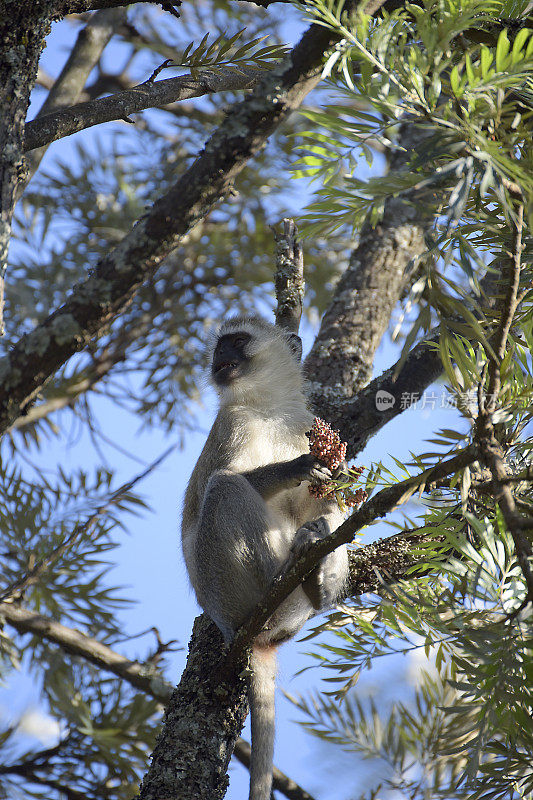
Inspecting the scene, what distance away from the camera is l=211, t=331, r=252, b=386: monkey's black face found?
4.36m

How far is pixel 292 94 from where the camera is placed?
195 cm

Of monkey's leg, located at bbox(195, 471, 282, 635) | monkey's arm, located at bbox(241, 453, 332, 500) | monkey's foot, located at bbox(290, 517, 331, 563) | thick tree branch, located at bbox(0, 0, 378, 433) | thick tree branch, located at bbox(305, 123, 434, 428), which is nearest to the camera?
thick tree branch, located at bbox(0, 0, 378, 433)

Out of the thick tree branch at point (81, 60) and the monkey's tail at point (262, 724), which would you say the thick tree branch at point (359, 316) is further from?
the thick tree branch at point (81, 60)

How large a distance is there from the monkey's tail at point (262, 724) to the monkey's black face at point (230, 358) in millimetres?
1659

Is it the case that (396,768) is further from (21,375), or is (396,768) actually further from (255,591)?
(21,375)

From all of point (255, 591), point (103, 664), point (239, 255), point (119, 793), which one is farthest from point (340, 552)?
point (239, 255)

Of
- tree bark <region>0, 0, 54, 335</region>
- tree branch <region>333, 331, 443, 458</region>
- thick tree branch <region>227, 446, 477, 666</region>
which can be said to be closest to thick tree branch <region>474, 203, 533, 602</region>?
thick tree branch <region>227, 446, 477, 666</region>

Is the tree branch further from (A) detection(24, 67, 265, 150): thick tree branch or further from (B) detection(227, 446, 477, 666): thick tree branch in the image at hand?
(A) detection(24, 67, 265, 150): thick tree branch

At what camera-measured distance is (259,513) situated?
350 cm

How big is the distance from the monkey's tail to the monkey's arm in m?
0.76

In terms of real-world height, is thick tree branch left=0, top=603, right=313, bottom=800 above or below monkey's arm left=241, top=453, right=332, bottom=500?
below

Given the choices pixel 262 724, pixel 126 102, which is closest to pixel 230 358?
pixel 126 102

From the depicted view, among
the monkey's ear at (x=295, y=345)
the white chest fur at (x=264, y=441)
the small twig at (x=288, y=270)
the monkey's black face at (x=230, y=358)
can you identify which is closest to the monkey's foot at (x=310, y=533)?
the white chest fur at (x=264, y=441)

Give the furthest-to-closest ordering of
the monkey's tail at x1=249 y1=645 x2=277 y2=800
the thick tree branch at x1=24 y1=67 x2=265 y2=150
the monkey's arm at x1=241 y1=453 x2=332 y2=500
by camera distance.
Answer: the monkey's arm at x1=241 y1=453 x2=332 y2=500
the monkey's tail at x1=249 y1=645 x2=277 y2=800
the thick tree branch at x1=24 y1=67 x2=265 y2=150
